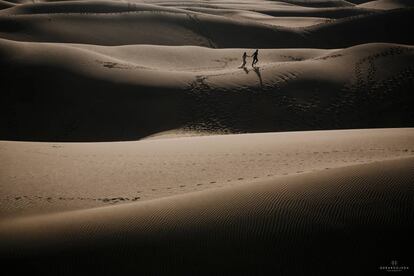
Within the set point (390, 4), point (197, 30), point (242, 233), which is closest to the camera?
point (242, 233)

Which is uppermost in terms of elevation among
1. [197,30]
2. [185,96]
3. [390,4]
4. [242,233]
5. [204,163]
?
[390,4]

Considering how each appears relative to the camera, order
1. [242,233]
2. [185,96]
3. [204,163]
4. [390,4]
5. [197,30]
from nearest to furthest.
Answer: [242,233] < [204,163] < [185,96] < [197,30] < [390,4]

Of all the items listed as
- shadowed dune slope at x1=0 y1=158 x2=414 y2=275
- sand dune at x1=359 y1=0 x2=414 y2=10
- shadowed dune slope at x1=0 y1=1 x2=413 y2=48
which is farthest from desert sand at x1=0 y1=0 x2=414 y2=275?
sand dune at x1=359 y1=0 x2=414 y2=10

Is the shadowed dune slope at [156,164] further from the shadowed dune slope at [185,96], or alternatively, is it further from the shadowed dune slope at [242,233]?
the shadowed dune slope at [185,96]

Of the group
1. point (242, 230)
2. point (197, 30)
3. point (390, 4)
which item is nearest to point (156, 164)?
point (242, 230)

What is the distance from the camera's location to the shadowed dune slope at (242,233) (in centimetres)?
367

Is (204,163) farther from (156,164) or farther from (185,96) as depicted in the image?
(185,96)

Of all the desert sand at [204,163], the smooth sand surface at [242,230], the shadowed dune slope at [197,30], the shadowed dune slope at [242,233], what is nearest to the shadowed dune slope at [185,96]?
the desert sand at [204,163]

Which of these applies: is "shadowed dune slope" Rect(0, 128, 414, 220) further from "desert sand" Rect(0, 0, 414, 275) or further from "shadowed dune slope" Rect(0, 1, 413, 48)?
"shadowed dune slope" Rect(0, 1, 413, 48)

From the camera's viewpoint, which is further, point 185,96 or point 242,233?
point 185,96

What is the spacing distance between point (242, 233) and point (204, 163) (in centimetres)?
377

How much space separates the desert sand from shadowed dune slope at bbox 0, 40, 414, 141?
0.07 m

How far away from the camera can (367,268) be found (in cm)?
350

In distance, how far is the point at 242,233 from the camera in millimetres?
3990
